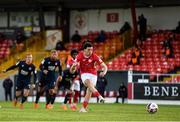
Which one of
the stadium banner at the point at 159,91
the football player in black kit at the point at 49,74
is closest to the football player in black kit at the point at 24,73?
the football player in black kit at the point at 49,74

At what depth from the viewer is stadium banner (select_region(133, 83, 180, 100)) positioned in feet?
112

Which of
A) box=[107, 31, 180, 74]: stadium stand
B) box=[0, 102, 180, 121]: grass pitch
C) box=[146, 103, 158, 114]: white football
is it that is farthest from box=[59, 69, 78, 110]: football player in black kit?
box=[107, 31, 180, 74]: stadium stand

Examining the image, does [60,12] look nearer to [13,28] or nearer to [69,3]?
[69,3]

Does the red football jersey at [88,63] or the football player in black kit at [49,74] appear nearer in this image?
the red football jersey at [88,63]

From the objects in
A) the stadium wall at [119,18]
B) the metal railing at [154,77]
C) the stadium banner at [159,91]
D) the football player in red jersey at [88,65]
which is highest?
the stadium wall at [119,18]

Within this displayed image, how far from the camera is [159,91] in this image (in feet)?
113

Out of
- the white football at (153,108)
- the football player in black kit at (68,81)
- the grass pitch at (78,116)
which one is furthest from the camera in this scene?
the football player in black kit at (68,81)

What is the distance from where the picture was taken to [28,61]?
26297 mm

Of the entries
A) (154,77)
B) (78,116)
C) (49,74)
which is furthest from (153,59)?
(78,116)

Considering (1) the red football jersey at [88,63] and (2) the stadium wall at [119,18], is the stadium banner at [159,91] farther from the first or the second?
(1) the red football jersey at [88,63]

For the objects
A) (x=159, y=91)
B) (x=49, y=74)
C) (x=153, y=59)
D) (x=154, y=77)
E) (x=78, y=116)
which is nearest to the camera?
(x=78, y=116)

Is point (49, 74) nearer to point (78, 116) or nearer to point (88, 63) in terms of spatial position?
point (88, 63)

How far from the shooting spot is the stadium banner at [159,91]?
34250mm

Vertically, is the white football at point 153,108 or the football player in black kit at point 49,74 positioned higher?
the football player in black kit at point 49,74
